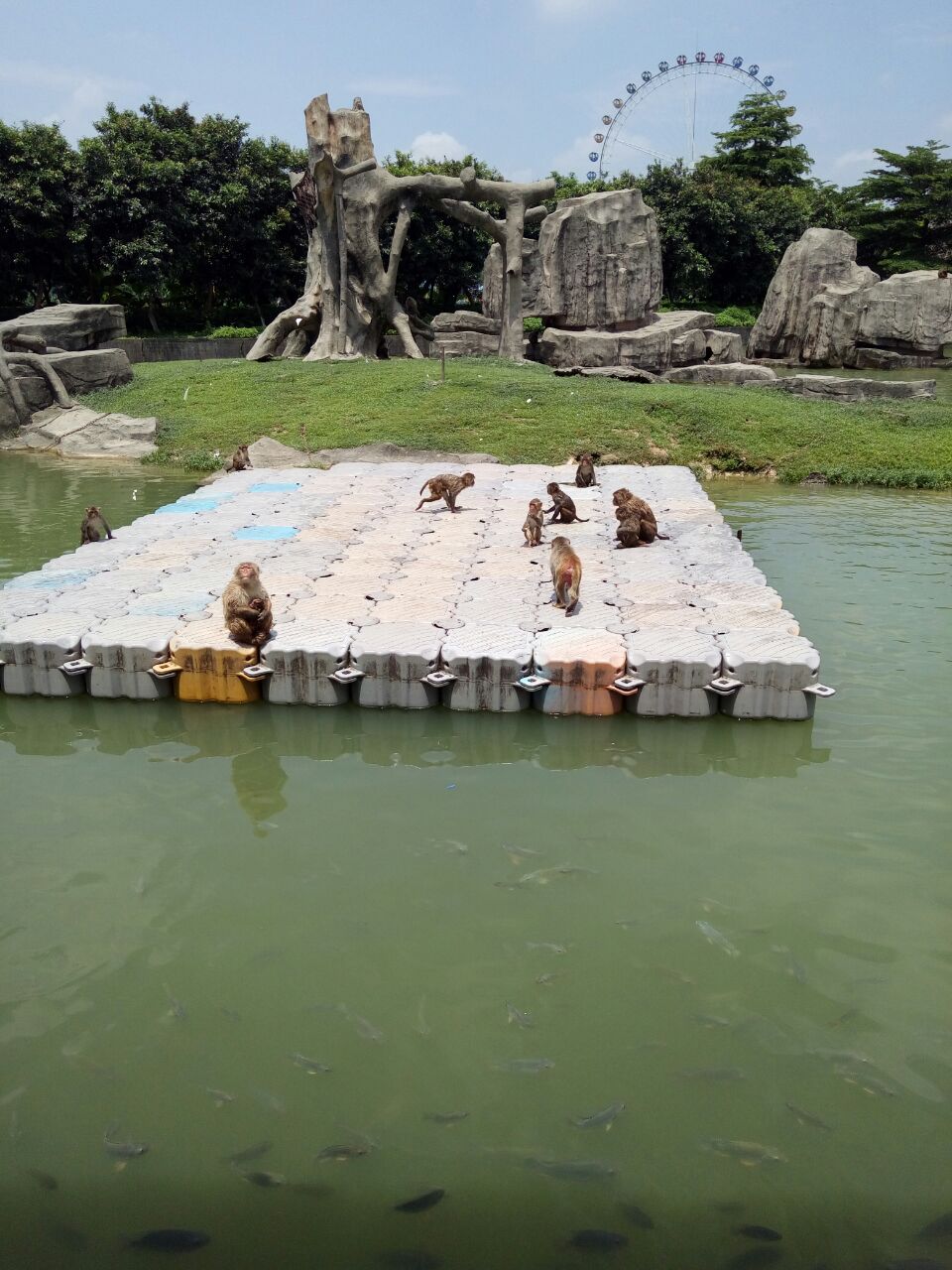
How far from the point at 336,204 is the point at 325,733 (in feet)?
78.0

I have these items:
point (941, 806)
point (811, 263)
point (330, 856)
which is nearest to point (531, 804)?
point (330, 856)

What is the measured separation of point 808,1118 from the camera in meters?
4.28

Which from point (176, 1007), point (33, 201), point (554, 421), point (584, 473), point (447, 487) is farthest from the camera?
point (33, 201)

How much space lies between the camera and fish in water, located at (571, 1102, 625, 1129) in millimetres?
4254

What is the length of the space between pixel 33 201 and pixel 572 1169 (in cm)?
3821

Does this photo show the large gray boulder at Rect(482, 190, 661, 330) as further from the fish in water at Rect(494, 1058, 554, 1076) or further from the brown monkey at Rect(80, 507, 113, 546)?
the fish in water at Rect(494, 1058, 554, 1076)

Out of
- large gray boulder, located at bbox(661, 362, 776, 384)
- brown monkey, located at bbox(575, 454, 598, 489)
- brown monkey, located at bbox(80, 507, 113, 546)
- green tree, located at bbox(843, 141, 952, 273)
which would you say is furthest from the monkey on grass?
green tree, located at bbox(843, 141, 952, 273)

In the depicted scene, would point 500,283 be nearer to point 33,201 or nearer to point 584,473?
point 33,201

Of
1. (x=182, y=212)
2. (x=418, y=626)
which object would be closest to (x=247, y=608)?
(x=418, y=626)

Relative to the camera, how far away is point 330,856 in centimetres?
628

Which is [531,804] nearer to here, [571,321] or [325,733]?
[325,733]

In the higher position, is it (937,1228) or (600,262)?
(600,262)

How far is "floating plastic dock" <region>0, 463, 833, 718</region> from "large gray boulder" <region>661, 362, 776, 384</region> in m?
18.6

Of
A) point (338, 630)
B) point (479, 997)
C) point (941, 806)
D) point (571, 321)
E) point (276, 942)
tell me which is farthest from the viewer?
point (571, 321)
